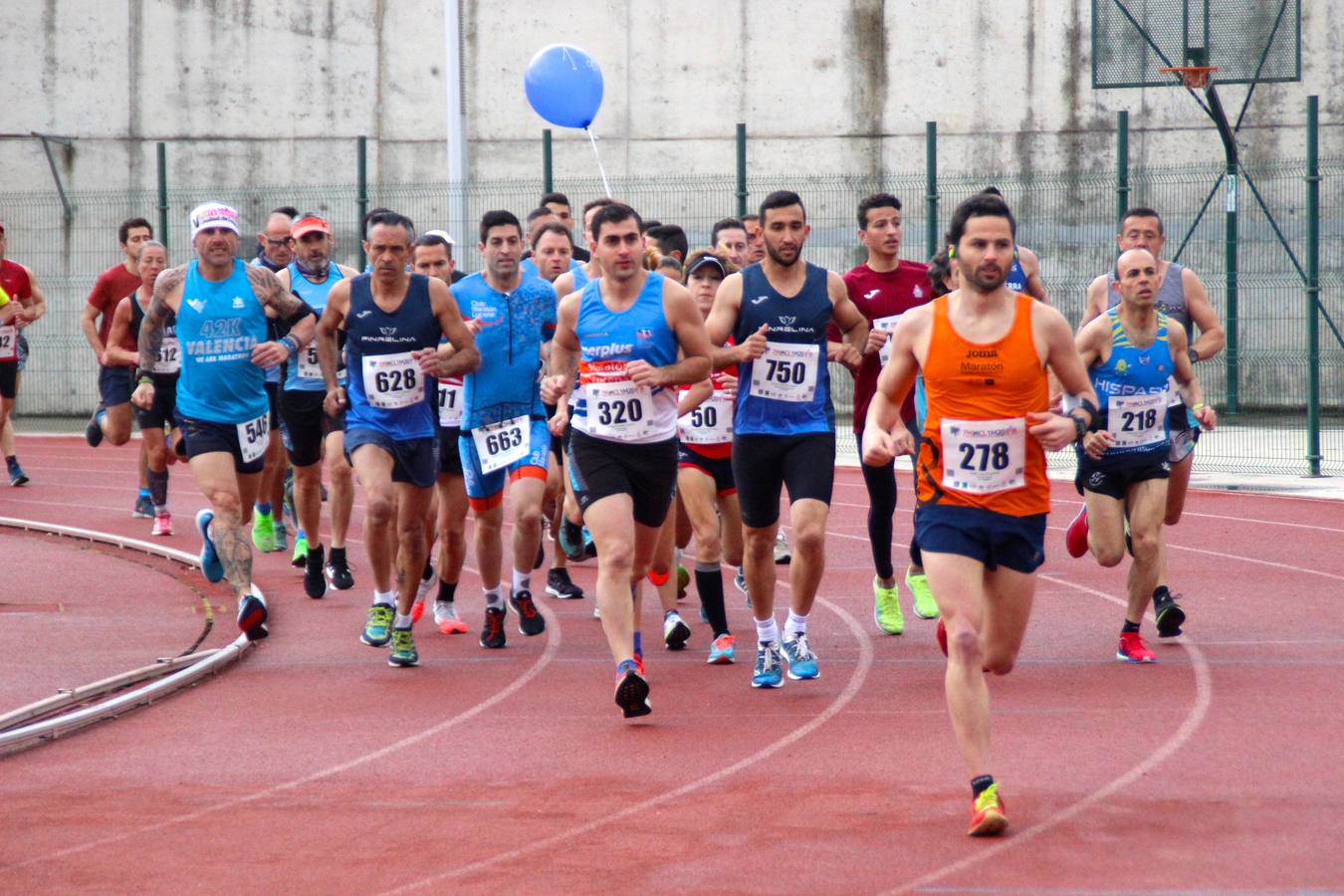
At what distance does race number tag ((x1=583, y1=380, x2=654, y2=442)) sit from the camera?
313 inches

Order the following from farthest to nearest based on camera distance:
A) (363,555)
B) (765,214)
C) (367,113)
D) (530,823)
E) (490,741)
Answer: (367,113), (363,555), (765,214), (490,741), (530,823)

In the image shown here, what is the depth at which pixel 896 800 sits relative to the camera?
6.29 meters

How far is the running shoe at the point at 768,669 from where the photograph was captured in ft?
27.2

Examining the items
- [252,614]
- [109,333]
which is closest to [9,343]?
[109,333]

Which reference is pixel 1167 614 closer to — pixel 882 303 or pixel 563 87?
pixel 882 303

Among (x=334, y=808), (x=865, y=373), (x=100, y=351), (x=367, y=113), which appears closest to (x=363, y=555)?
(x=100, y=351)

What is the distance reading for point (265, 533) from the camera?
1310 centimetres

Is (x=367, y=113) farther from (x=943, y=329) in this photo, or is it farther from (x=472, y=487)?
(x=943, y=329)

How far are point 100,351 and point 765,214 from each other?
7.52 metres

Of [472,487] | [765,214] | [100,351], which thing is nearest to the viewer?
[765,214]

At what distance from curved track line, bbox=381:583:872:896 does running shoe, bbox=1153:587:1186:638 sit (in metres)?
1.44

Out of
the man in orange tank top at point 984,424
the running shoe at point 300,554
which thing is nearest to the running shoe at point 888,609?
the man in orange tank top at point 984,424

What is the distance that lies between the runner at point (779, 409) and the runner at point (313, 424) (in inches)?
134

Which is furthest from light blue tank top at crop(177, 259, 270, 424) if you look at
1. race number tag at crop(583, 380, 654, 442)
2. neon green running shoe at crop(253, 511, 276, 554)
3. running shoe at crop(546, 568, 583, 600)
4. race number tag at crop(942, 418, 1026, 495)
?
race number tag at crop(942, 418, 1026, 495)
